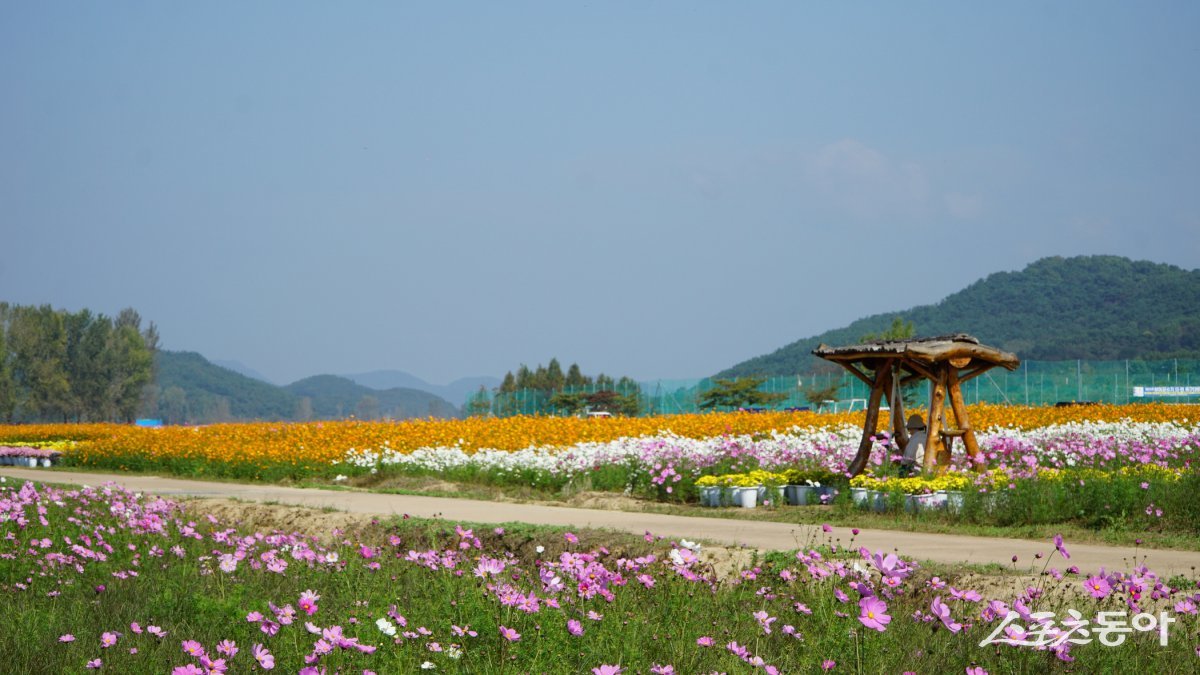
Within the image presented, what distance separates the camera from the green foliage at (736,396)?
44688mm

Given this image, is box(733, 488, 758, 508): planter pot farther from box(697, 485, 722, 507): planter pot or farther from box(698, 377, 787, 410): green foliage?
box(698, 377, 787, 410): green foliage

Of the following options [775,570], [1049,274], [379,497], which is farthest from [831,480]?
[1049,274]

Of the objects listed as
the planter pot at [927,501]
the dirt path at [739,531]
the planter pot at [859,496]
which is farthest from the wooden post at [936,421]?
the dirt path at [739,531]

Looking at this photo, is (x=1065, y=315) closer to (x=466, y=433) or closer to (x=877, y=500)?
(x=466, y=433)

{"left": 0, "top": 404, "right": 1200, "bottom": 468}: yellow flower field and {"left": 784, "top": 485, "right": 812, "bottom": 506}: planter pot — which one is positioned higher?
{"left": 0, "top": 404, "right": 1200, "bottom": 468}: yellow flower field

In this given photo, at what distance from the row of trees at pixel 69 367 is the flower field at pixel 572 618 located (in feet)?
183

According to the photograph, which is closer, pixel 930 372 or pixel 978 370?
pixel 930 372

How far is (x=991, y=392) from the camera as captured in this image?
45.9 metres

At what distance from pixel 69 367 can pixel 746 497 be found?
58.2 metres

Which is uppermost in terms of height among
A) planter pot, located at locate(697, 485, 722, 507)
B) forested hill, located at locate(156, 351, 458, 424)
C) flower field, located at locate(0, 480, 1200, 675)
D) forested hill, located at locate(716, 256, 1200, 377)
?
forested hill, located at locate(716, 256, 1200, 377)

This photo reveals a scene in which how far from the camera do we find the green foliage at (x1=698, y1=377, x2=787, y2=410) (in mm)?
44688

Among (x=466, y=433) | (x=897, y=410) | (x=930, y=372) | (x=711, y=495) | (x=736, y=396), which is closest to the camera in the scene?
(x=930, y=372)

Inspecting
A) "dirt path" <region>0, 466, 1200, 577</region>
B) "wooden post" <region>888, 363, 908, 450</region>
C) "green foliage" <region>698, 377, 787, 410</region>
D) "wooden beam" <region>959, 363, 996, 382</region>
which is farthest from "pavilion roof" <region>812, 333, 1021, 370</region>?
"green foliage" <region>698, 377, 787, 410</region>

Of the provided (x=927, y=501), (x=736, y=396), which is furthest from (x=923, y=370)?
(x=736, y=396)
